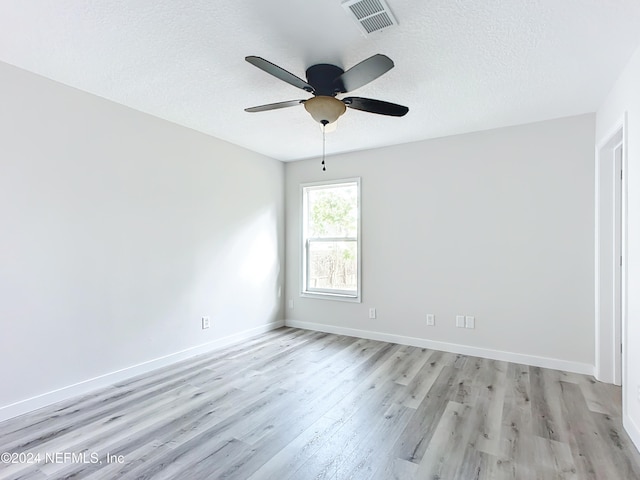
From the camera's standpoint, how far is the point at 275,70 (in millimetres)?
1928

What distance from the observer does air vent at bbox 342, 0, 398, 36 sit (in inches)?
66.7

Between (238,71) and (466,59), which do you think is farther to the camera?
(238,71)

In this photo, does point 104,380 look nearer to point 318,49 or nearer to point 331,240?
point 331,240

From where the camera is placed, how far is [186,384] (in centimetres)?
295

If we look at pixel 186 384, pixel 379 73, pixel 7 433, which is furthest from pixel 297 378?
pixel 379 73

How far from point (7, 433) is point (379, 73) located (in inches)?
131

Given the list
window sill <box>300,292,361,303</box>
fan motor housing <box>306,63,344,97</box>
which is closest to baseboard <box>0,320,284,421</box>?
window sill <box>300,292,361,303</box>

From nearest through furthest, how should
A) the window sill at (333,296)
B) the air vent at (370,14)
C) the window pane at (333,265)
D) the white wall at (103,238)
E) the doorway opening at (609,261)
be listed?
the air vent at (370,14) → the white wall at (103,238) → the doorway opening at (609,261) → the window sill at (333,296) → the window pane at (333,265)

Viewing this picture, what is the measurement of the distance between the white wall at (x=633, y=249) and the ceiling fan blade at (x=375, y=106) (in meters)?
1.47

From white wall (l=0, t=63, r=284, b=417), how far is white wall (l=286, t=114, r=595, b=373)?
1.70 metres

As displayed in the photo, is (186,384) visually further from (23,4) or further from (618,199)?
(618,199)

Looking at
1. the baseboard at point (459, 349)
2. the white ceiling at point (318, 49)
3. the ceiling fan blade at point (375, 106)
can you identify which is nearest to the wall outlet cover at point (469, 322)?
the baseboard at point (459, 349)

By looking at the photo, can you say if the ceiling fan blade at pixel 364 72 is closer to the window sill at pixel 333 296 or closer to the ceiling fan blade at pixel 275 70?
the ceiling fan blade at pixel 275 70

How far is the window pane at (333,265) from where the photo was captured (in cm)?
460
